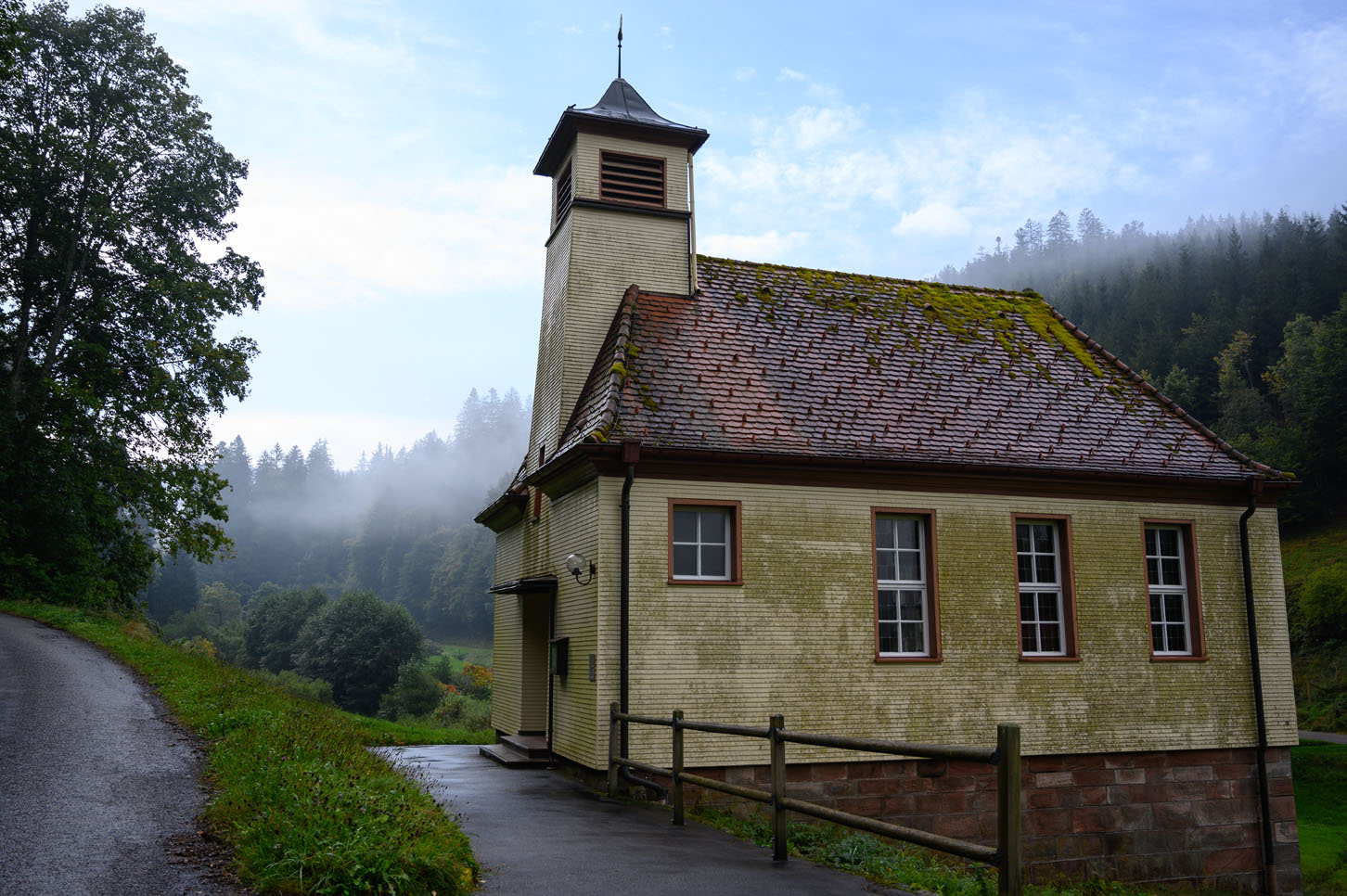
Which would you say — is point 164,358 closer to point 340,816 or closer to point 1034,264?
point 340,816

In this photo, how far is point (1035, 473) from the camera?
14477 mm

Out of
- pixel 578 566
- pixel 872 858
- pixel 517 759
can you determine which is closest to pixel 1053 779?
pixel 872 858

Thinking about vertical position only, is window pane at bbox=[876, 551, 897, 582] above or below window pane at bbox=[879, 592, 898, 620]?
above

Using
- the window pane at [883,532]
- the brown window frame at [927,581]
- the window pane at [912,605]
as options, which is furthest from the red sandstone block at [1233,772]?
the window pane at [883,532]

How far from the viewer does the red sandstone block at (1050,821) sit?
13.7 m

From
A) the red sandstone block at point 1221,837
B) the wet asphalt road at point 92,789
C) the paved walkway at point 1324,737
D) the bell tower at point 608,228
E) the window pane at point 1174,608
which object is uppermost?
the bell tower at point 608,228

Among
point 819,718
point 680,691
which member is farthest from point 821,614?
point 680,691

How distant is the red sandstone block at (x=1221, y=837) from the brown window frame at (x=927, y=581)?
4905 millimetres

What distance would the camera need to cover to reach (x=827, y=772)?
42.3ft

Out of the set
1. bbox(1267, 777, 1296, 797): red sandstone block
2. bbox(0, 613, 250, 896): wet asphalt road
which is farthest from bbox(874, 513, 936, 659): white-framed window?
bbox(0, 613, 250, 896): wet asphalt road

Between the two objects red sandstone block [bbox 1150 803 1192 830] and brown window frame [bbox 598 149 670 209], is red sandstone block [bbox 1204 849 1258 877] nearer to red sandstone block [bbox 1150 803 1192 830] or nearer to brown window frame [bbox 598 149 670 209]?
red sandstone block [bbox 1150 803 1192 830]

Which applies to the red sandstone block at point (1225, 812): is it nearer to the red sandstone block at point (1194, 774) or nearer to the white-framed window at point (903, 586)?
the red sandstone block at point (1194, 774)

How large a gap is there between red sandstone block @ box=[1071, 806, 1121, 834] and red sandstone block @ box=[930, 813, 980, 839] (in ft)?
5.28

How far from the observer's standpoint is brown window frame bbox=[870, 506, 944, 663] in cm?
1358
